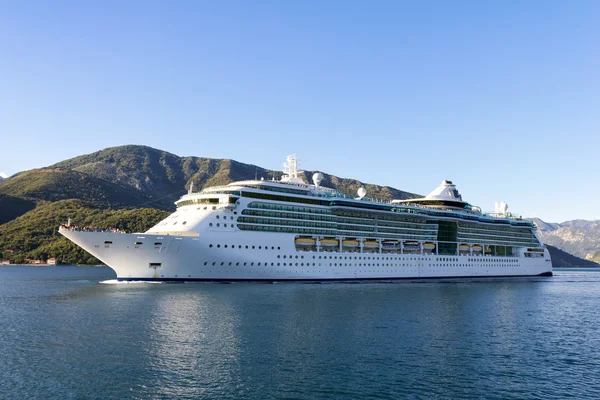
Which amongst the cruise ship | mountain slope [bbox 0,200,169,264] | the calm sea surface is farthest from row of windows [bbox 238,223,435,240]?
mountain slope [bbox 0,200,169,264]

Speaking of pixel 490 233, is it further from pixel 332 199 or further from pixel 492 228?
pixel 332 199

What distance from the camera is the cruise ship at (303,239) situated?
181 ft

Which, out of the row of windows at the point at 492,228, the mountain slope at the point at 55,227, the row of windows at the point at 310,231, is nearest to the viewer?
the row of windows at the point at 310,231

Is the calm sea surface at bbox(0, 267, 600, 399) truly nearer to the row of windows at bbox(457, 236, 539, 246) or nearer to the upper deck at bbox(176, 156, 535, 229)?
the upper deck at bbox(176, 156, 535, 229)

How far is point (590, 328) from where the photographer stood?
120 ft

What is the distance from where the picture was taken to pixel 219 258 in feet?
184

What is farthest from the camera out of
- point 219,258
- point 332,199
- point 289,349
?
point 332,199

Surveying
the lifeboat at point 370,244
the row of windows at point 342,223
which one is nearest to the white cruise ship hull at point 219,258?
the lifeboat at point 370,244

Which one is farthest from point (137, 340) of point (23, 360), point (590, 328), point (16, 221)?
point (16, 221)

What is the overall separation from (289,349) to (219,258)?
30.5 m

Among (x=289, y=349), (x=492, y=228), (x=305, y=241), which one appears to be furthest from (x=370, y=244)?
(x=289, y=349)

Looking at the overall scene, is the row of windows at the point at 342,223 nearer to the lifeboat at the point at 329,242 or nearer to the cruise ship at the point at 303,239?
the cruise ship at the point at 303,239

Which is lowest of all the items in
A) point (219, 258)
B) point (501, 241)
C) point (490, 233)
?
point (219, 258)

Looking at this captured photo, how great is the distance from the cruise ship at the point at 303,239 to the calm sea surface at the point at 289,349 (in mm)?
9082
